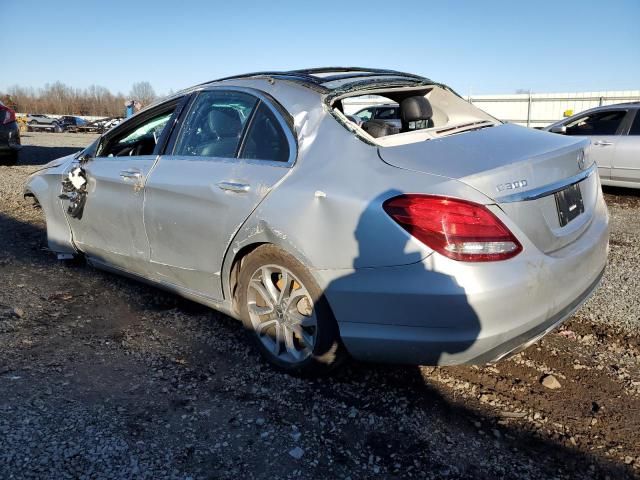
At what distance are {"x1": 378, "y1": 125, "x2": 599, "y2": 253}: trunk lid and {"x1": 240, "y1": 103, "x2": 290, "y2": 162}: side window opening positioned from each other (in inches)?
24.0

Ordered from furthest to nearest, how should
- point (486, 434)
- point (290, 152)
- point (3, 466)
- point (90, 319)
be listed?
point (90, 319) → point (290, 152) → point (486, 434) → point (3, 466)

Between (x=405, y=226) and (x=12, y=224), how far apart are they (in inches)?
240

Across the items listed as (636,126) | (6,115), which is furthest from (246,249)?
(6,115)

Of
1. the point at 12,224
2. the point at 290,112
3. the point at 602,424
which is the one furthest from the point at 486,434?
the point at 12,224

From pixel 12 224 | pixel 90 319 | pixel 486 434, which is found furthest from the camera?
pixel 12 224

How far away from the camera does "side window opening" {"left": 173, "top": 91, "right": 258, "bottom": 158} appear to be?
3195 millimetres

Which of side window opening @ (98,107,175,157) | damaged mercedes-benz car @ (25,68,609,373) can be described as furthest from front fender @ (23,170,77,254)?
damaged mercedes-benz car @ (25,68,609,373)

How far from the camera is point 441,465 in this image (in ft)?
7.25

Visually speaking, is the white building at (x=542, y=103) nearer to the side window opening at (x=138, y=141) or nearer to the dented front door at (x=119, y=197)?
the side window opening at (x=138, y=141)

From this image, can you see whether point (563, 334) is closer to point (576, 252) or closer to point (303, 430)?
point (576, 252)

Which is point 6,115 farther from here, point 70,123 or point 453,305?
point 70,123

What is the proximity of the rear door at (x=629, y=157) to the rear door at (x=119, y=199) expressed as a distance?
24.0 feet

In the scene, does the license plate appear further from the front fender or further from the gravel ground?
the front fender

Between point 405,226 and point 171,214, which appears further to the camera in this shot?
point 171,214
